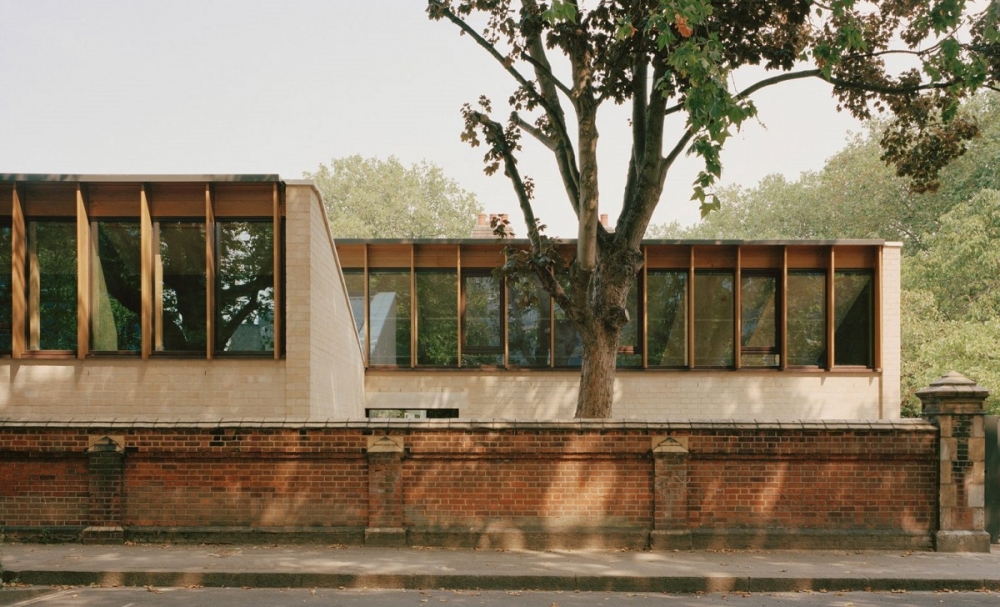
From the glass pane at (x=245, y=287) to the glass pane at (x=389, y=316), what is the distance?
5385 mm

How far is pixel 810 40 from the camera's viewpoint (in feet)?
50.3

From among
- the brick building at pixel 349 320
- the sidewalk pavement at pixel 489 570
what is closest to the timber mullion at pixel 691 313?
the brick building at pixel 349 320

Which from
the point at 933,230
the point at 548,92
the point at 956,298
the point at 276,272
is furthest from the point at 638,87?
the point at 933,230

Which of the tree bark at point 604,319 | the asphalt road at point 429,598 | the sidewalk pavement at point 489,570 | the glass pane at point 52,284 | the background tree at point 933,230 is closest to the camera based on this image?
the asphalt road at point 429,598

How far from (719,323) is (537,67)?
8286 mm

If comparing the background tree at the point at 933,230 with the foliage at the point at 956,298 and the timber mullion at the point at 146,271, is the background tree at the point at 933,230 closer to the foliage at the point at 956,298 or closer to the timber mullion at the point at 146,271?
the foliage at the point at 956,298

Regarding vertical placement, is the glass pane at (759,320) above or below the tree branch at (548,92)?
below

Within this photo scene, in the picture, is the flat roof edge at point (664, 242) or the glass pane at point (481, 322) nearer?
the flat roof edge at point (664, 242)

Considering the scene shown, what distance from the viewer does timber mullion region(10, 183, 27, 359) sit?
13750 millimetres

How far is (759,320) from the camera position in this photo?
1934 centimetres

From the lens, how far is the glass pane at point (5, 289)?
46.1ft

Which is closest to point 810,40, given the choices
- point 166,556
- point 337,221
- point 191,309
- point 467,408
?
point 467,408

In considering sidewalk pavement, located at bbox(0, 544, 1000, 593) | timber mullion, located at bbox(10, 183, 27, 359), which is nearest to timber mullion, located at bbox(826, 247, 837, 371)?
sidewalk pavement, located at bbox(0, 544, 1000, 593)

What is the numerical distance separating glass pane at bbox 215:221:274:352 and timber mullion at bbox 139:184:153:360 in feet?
3.33
